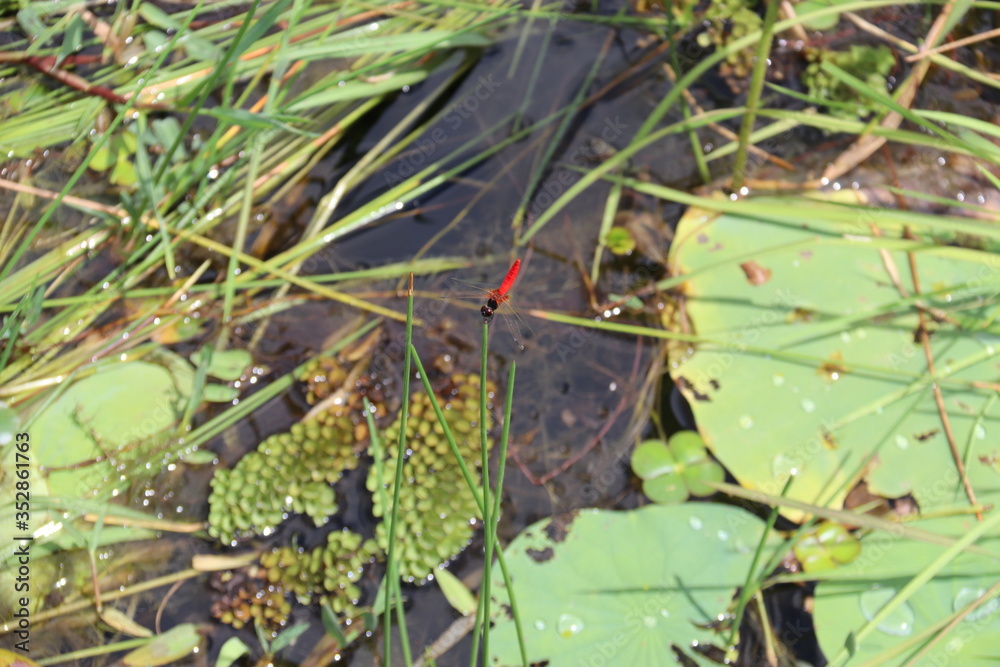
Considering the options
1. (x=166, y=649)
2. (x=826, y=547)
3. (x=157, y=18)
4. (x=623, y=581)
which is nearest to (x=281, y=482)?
(x=166, y=649)

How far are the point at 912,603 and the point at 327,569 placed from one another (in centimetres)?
169

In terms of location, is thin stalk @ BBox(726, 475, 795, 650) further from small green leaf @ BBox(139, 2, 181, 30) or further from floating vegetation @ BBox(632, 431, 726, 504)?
small green leaf @ BBox(139, 2, 181, 30)

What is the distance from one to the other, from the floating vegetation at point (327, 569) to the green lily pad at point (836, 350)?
3.86 ft

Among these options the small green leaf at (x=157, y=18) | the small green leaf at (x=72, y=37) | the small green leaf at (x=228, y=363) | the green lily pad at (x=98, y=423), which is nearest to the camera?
the green lily pad at (x=98, y=423)

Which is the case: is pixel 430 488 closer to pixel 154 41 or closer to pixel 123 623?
pixel 123 623

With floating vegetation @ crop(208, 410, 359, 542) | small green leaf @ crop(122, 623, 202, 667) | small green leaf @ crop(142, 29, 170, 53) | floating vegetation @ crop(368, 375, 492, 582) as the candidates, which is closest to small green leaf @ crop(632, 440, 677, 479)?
floating vegetation @ crop(368, 375, 492, 582)

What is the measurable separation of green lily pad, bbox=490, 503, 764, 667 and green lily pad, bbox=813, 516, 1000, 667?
0.28 metres

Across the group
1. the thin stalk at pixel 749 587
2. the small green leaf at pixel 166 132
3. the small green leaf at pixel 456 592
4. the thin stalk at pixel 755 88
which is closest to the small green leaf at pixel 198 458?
the small green leaf at pixel 456 592

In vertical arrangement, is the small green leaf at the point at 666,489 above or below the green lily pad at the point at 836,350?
below

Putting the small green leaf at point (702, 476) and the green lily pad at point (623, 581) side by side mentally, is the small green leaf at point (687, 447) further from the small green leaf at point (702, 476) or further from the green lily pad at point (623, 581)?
the green lily pad at point (623, 581)

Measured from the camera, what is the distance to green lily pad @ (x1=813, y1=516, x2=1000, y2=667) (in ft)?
5.98

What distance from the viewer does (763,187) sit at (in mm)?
2662

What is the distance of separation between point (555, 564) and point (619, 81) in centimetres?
200

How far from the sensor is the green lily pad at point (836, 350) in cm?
212
